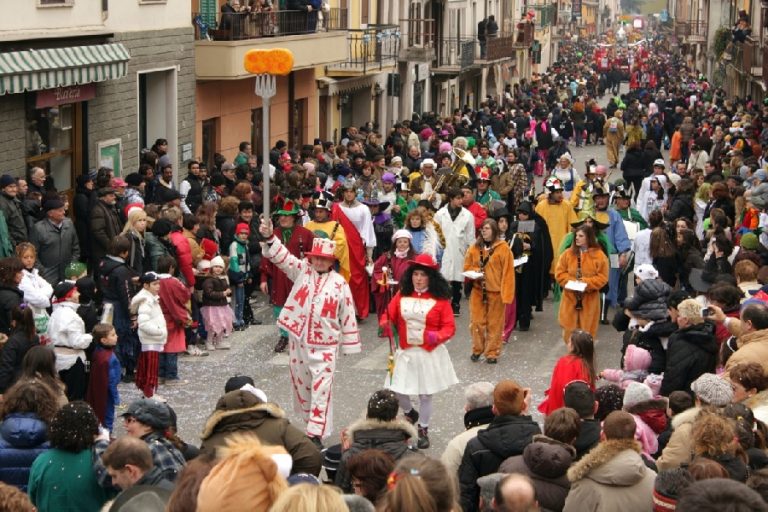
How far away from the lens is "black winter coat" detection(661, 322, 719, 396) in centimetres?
1071

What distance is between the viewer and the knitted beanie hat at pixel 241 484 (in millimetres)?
5242

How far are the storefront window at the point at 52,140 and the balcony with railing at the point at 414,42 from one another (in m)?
20.8

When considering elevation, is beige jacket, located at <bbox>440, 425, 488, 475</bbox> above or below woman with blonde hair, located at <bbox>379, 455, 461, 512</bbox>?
below

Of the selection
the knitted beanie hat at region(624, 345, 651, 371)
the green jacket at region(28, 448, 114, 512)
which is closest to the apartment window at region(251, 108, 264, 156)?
the knitted beanie hat at region(624, 345, 651, 371)

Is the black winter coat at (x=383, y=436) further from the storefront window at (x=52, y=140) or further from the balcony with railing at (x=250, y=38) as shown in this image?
the balcony with railing at (x=250, y=38)

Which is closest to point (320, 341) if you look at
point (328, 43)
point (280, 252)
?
point (280, 252)

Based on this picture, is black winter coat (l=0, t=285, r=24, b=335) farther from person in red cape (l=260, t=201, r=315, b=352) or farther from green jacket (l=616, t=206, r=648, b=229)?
green jacket (l=616, t=206, r=648, b=229)

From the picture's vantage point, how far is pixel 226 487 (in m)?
5.25

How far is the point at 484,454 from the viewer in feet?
27.4

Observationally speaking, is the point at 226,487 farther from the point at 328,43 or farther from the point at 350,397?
the point at 328,43

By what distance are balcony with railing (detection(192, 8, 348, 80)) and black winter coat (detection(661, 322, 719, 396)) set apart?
1543cm

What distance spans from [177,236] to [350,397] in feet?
8.63

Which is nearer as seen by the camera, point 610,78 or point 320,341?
point 320,341

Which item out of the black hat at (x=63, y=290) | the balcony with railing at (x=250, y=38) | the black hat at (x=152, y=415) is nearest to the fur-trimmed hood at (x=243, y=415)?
the black hat at (x=152, y=415)
